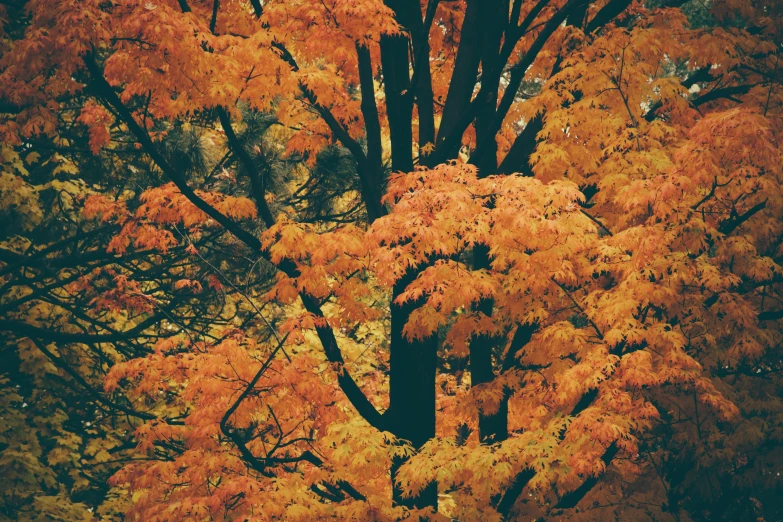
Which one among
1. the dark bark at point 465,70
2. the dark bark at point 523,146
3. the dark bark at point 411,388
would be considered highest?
the dark bark at point 465,70

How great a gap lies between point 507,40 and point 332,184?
4.09 metres

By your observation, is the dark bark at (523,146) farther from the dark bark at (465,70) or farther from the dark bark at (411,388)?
the dark bark at (411,388)

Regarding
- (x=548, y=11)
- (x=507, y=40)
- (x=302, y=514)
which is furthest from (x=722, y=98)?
(x=302, y=514)

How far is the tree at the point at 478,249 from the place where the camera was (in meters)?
5.64

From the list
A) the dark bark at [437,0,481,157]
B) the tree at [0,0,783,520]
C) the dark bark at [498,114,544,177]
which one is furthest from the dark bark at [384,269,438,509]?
the dark bark at [498,114,544,177]

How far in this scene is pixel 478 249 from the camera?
784 centimetres

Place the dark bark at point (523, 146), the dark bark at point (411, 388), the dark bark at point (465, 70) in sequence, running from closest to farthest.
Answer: the dark bark at point (411, 388) < the dark bark at point (465, 70) < the dark bark at point (523, 146)

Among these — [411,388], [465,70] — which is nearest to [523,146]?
[465,70]

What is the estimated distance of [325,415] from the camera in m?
6.66

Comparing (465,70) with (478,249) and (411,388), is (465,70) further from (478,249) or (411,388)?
(411,388)

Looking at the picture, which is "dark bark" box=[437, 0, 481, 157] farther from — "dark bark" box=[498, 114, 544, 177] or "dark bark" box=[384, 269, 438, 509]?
"dark bark" box=[384, 269, 438, 509]

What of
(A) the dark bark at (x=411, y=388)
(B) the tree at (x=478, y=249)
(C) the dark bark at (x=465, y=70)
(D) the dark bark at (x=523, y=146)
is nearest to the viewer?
(B) the tree at (x=478, y=249)

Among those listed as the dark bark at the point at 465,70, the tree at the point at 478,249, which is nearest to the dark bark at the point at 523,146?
the tree at the point at 478,249

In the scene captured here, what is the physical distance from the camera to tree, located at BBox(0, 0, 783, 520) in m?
5.64
